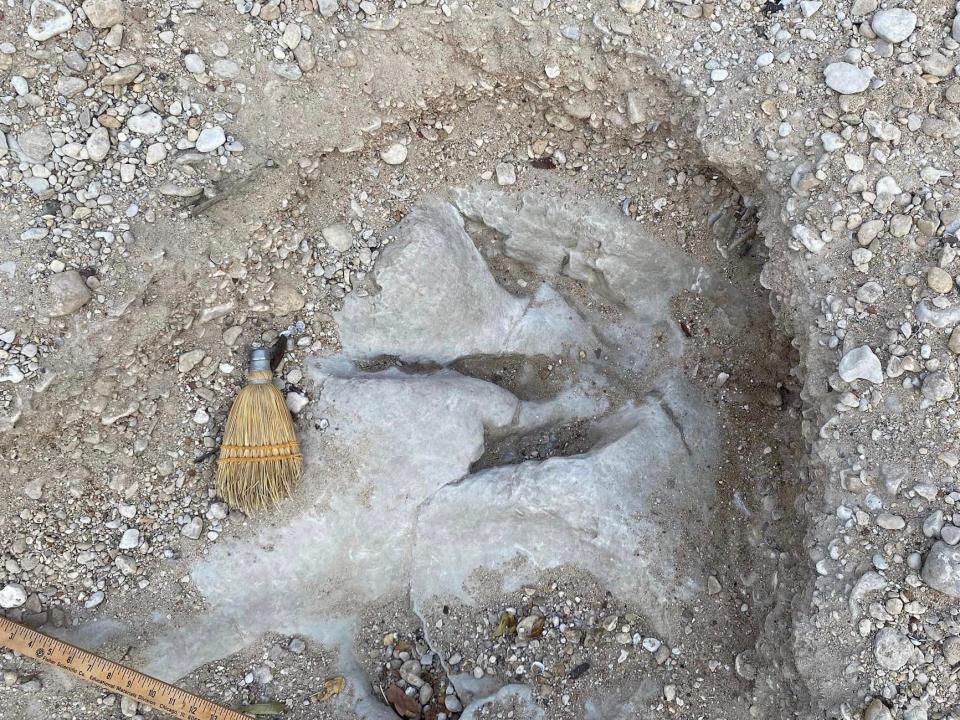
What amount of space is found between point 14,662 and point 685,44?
3.71 m

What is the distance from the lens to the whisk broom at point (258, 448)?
2883mm

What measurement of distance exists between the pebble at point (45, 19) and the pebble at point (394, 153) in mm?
1280

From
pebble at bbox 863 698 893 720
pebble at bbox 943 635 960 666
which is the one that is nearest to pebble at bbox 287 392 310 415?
pebble at bbox 863 698 893 720

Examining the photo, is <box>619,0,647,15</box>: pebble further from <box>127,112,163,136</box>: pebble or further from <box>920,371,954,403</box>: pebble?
<box>127,112,163,136</box>: pebble

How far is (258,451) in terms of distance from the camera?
287cm

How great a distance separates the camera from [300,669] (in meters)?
3.11

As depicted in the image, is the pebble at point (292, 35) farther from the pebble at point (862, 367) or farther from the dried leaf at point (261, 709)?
the dried leaf at point (261, 709)

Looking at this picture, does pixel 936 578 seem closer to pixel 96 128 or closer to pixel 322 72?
pixel 322 72

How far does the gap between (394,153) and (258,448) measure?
140 centimetres

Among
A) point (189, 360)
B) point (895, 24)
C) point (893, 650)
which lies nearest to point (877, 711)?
point (893, 650)

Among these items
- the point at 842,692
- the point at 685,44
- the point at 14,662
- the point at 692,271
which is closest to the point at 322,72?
the point at 685,44

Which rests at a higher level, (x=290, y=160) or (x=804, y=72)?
(x=804, y=72)

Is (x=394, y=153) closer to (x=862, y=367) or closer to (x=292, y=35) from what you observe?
(x=292, y=35)

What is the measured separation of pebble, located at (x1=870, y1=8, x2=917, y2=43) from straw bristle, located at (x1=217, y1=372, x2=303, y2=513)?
273 centimetres
